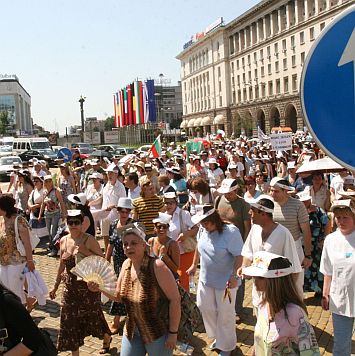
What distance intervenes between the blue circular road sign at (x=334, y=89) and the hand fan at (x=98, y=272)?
290 centimetres

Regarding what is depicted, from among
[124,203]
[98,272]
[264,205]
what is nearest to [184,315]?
[98,272]

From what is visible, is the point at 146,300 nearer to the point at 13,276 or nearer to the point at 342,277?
the point at 342,277

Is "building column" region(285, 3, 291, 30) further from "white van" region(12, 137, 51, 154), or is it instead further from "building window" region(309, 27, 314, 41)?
"white van" region(12, 137, 51, 154)

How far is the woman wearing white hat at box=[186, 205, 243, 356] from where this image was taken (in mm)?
5406

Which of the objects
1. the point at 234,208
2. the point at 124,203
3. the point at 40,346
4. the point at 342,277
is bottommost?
the point at 342,277

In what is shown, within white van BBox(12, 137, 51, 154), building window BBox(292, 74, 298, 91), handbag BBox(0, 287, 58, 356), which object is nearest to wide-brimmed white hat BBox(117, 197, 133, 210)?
handbag BBox(0, 287, 58, 356)

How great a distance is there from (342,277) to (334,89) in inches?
118

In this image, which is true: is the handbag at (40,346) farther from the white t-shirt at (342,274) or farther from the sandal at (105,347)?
the sandal at (105,347)

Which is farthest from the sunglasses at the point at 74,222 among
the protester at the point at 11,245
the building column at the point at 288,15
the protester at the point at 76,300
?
the building column at the point at 288,15

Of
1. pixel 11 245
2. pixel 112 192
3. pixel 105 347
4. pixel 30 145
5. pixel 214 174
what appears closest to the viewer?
pixel 105 347

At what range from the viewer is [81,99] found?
56438 millimetres

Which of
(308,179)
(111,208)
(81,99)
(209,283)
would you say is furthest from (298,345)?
(81,99)

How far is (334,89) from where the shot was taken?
1.96 meters

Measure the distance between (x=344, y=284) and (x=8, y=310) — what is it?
301 cm
